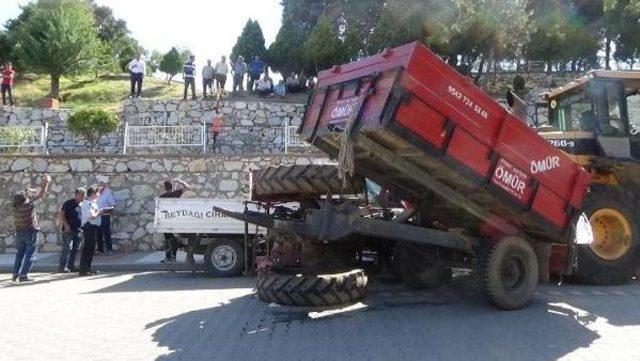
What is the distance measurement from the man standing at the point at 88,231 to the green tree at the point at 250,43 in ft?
67.3

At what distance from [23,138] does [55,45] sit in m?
13.6

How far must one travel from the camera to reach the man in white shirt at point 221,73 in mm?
24178

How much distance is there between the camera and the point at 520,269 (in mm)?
7781

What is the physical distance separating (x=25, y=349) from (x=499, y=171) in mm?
5312

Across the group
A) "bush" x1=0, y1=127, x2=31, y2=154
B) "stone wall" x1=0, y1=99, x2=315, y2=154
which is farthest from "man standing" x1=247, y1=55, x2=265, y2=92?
"bush" x1=0, y1=127, x2=31, y2=154

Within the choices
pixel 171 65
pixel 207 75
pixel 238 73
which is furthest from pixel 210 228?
pixel 171 65

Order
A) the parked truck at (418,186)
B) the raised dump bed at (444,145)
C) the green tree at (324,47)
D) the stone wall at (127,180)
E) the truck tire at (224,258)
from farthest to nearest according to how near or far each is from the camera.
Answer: the green tree at (324,47), the stone wall at (127,180), the truck tire at (224,258), the parked truck at (418,186), the raised dump bed at (444,145)

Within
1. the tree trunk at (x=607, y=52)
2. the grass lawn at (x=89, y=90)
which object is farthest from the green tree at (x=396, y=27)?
the tree trunk at (x=607, y=52)

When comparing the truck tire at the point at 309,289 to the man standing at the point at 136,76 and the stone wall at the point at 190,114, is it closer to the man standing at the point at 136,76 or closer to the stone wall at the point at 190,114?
the stone wall at the point at 190,114

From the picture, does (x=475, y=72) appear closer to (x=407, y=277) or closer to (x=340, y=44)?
(x=340, y=44)

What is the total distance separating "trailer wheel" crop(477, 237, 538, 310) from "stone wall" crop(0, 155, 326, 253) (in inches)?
352

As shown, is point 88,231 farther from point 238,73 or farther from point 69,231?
point 238,73

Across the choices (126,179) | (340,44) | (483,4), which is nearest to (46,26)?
(340,44)

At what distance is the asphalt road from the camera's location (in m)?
5.90
